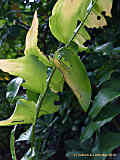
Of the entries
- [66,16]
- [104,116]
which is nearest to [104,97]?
[104,116]

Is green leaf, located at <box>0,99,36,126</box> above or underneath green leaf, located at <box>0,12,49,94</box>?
underneath

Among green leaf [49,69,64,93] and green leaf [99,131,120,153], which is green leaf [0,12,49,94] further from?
green leaf [99,131,120,153]

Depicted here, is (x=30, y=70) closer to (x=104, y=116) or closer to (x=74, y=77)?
(x=74, y=77)

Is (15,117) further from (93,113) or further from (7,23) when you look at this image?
(7,23)

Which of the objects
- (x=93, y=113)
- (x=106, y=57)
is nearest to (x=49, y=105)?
(x=93, y=113)

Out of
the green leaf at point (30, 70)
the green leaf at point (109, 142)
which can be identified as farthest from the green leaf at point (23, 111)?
the green leaf at point (109, 142)

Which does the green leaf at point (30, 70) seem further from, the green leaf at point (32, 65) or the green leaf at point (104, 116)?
the green leaf at point (104, 116)

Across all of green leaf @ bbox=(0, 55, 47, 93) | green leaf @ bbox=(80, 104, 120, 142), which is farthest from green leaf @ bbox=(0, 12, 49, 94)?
green leaf @ bbox=(80, 104, 120, 142)
